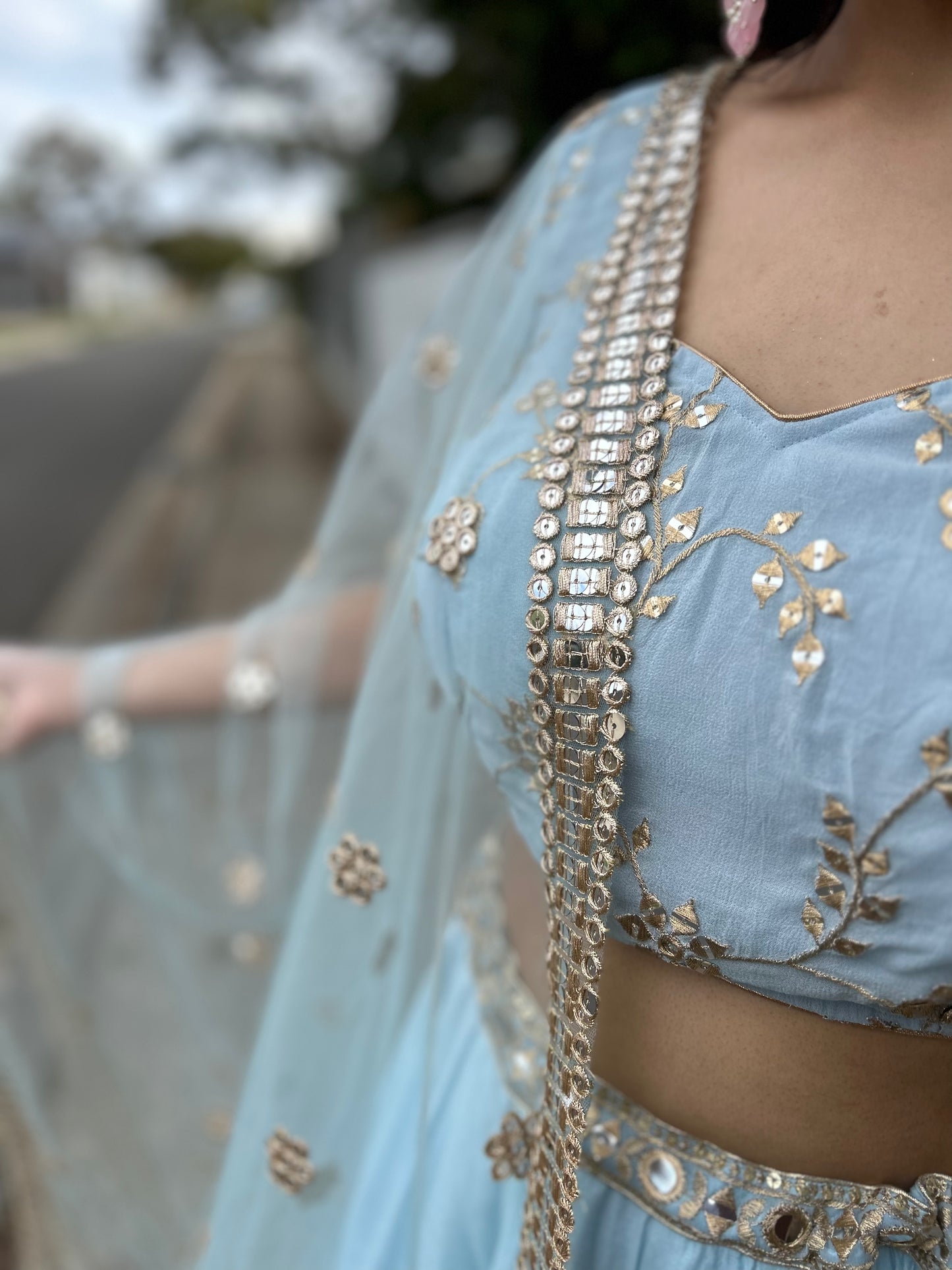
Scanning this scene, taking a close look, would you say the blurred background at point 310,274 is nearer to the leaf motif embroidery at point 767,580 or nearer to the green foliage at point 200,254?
the leaf motif embroidery at point 767,580

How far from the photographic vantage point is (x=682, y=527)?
51 cm

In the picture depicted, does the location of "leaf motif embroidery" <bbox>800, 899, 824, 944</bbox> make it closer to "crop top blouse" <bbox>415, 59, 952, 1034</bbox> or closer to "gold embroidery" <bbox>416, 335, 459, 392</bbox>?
"crop top blouse" <bbox>415, 59, 952, 1034</bbox>

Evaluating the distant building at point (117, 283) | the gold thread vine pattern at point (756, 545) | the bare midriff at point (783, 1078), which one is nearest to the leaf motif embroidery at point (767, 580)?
the gold thread vine pattern at point (756, 545)

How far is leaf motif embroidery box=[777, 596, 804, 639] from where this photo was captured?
46 centimetres

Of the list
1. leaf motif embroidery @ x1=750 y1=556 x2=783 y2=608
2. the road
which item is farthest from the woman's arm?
the road

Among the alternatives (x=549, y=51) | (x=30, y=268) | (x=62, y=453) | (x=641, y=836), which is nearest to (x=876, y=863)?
(x=641, y=836)

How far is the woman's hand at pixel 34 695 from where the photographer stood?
0.85 meters

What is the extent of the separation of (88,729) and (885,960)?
0.70 meters

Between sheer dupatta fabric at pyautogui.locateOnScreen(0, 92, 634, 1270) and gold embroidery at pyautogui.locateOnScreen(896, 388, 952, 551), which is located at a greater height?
gold embroidery at pyautogui.locateOnScreen(896, 388, 952, 551)

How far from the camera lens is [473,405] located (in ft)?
2.48

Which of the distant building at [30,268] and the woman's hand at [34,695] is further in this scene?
the distant building at [30,268]

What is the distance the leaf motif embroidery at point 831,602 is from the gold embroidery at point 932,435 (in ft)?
0.16

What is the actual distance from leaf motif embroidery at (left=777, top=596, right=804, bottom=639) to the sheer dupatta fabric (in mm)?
242

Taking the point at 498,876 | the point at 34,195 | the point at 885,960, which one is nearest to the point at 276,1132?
the point at 498,876
